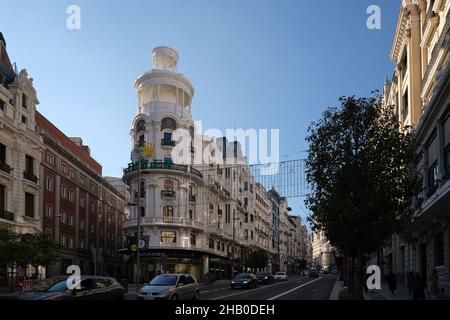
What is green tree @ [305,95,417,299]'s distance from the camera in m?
23.0

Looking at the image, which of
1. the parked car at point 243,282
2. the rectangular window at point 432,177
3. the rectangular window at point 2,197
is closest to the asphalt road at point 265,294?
the parked car at point 243,282

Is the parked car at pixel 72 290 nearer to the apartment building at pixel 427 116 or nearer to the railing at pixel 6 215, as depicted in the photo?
A: the apartment building at pixel 427 116

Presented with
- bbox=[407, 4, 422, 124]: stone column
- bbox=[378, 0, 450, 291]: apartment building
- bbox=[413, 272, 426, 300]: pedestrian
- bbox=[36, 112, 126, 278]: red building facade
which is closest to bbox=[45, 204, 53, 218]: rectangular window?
bbox=[36, 112, 126, 278]: red building facade

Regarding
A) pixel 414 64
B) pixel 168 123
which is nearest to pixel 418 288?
pixel 414 64

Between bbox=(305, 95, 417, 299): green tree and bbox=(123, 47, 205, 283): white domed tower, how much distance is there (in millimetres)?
39260

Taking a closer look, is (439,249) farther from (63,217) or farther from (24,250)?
(63,217)

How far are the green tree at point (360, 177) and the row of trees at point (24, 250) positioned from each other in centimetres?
1881

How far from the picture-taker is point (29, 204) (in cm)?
4591

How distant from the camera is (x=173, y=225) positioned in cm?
6328

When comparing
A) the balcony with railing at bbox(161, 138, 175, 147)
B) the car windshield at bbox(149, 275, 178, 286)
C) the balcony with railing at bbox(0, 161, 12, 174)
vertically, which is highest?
the balcony with railing at bbox(161, 138, 175, 147)

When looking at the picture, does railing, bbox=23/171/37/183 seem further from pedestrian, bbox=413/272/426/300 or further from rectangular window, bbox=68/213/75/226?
pedestrian, bbox=413/272/426/300

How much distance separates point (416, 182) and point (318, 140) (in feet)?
15.9

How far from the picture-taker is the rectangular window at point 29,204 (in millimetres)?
45412
